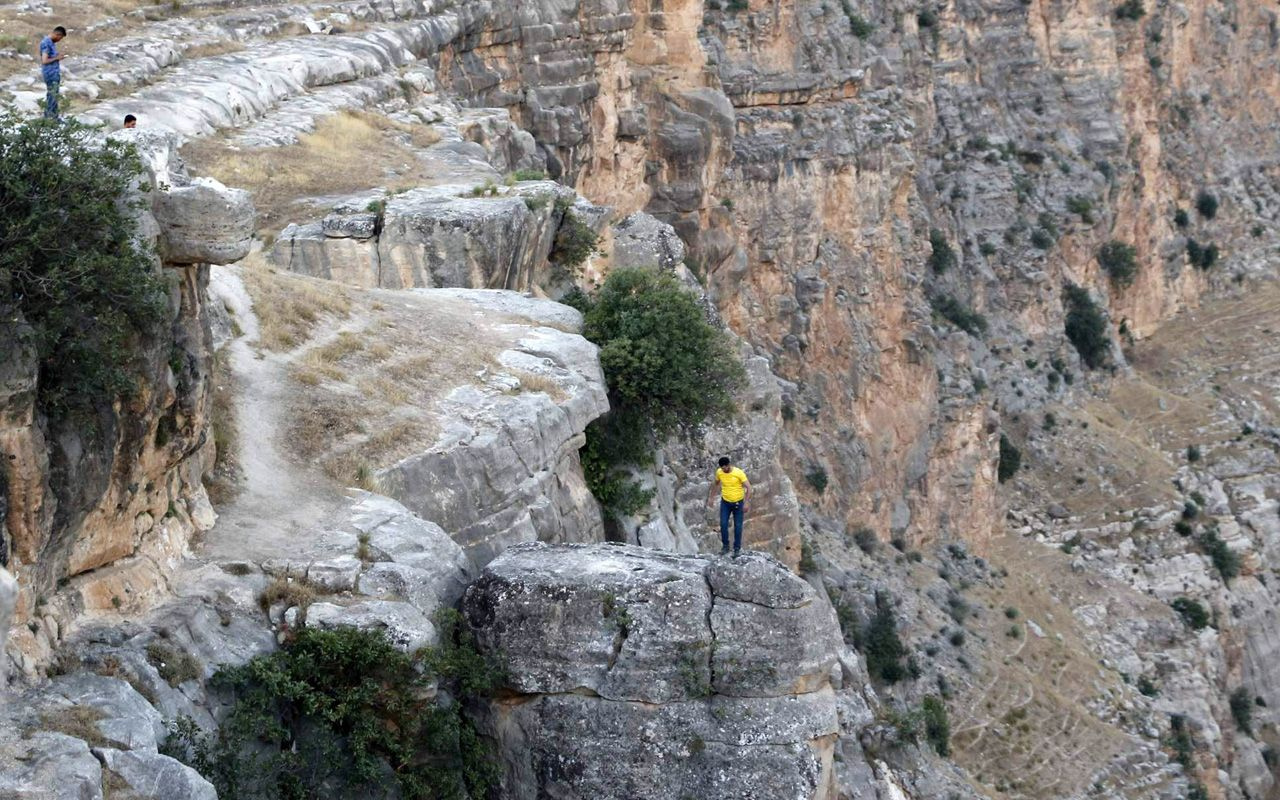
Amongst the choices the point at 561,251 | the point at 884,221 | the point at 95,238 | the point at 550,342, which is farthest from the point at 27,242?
the point at 884,221

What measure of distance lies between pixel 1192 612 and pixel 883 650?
1630 cm

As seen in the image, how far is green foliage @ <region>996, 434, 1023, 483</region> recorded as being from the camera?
5712 cm

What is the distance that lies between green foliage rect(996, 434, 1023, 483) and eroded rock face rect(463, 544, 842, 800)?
4301 cm

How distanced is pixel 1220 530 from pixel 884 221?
15.9 metres

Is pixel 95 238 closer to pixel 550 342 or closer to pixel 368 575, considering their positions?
pixel 368 575

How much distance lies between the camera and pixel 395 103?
32.0 m

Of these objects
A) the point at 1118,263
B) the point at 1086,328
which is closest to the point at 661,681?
the point at 1086,328

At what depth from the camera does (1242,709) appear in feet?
167

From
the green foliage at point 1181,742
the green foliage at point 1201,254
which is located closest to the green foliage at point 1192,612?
the green foliage at point 1181,742

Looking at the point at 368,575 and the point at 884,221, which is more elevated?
the point at 368,575

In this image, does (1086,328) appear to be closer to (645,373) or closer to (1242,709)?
(1242,709)

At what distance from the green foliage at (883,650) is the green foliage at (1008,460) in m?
16.3

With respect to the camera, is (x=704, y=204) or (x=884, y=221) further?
(x=884, y=221)

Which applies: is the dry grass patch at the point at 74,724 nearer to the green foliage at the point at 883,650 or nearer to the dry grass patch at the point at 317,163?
the dry grass patch at the point at 317,163
